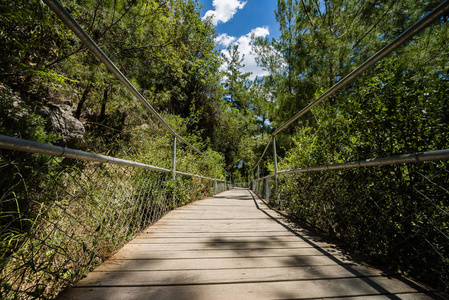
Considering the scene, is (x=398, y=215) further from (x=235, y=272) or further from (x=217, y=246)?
(x=217, y=246)

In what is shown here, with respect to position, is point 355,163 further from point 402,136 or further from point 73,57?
point 73,57

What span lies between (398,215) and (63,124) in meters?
Result: 4.95

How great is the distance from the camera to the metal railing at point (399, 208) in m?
0.85

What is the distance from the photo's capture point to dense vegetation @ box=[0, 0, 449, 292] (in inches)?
38.0

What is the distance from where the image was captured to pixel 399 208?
1.01 metres

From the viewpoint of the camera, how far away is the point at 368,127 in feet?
3.99

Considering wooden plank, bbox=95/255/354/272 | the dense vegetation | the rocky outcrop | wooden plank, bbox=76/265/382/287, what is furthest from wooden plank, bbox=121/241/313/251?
the rocky outcrop

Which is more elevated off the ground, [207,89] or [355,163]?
[207,89]

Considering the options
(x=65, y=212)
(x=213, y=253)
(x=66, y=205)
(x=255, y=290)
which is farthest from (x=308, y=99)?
(x=65, y=212)

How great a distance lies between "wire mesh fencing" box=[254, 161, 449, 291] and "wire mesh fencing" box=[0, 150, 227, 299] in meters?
1.62

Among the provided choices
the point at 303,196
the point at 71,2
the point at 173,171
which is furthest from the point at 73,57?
the point at 303,196

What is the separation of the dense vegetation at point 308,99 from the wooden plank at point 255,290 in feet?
0.88

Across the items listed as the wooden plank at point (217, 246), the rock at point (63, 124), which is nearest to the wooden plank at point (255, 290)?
the wooden plank at point (217, 246)

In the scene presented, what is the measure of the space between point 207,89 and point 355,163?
36.2 feet
